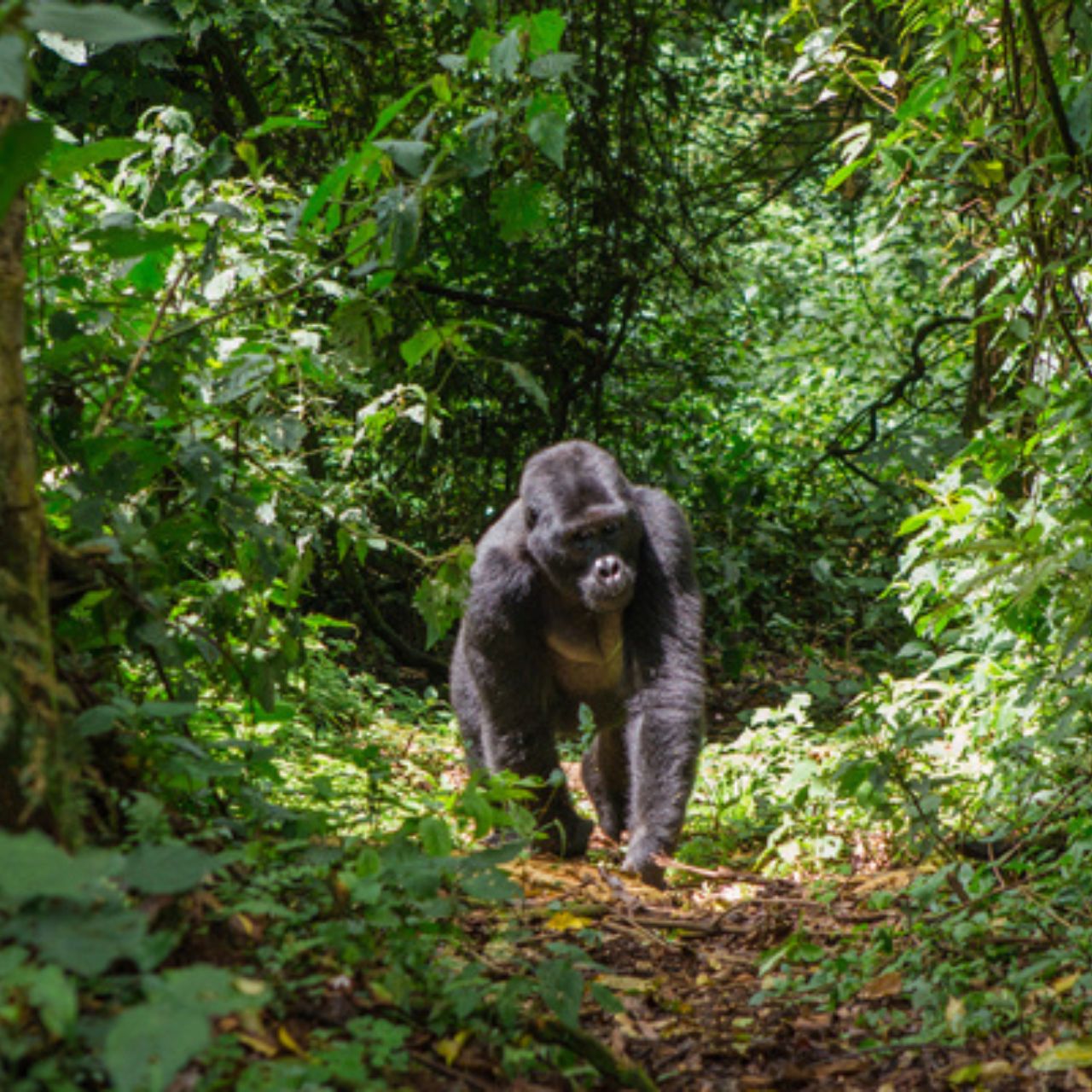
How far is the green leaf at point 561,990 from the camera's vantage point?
2295 mm

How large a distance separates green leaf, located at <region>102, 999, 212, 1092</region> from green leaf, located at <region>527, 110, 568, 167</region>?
183 centimetres

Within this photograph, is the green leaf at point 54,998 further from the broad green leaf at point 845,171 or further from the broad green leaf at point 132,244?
the broad green leaf at point 845,171

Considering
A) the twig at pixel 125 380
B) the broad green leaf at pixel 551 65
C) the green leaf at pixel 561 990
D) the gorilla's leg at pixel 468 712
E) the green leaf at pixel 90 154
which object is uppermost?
the broad green leaf at pixel 551 65

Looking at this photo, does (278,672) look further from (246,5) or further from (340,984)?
(246,5)

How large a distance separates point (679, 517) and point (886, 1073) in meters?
3.08

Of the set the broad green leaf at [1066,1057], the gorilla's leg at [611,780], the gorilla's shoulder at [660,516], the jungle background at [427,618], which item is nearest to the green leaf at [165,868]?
the jungle background at [427,618]

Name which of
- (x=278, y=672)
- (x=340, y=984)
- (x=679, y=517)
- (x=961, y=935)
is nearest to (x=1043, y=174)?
(x=679, y=517)

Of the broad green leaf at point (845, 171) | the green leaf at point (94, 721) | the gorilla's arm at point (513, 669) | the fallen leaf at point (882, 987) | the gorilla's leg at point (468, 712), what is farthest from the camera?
the gorilla's leg at point (468, 712)

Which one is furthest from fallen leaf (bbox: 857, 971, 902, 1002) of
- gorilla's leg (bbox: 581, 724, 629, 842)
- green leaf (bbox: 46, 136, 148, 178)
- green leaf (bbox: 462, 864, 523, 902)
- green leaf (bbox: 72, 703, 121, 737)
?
gorilla's leg (bbox: 581, 724, 629, 842)

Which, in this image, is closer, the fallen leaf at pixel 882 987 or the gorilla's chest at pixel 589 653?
the fallen leaf at pixel 882 987

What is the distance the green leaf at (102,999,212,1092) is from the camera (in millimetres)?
1365

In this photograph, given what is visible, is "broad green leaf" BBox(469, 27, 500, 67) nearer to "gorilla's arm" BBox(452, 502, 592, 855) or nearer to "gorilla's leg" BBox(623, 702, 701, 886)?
"gorilla's arm" BBox(452, 502, 592, 855)

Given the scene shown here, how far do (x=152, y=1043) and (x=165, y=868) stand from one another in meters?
0.33

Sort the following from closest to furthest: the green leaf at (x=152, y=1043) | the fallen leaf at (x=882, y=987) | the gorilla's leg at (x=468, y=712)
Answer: the green leaf at (x=152, y=1043) < the fallen leaf at (x=882, y=987) < the gorilla's leg at (x=468, y=712)
